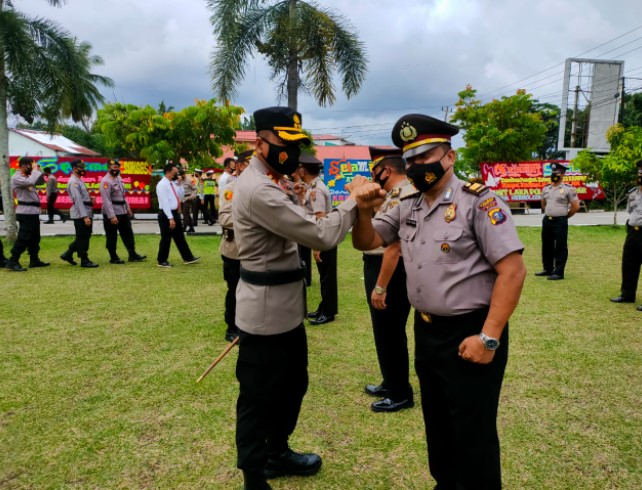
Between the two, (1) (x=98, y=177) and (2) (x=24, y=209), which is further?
(1) (x=98, y=177)

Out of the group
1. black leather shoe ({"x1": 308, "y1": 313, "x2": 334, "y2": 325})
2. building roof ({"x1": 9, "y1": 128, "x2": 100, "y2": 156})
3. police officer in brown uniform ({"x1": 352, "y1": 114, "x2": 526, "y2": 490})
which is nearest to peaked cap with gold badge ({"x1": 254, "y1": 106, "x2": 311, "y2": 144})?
police officer in brown uniform ({"x1": 352, "y1": 114, "x2": 526, "y2": 490})

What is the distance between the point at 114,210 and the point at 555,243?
8152 millimetres

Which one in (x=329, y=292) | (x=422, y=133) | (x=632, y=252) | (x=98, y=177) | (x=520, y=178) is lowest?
(x=329, y=292)

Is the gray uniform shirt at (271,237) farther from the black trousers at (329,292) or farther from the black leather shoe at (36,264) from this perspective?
the black leather shoe at (36,264)

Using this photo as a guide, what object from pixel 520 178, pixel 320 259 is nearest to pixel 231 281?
pixel 320 259

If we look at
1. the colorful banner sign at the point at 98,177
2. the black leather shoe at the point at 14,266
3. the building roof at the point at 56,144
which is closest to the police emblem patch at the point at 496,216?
the black leather shoe at the point at 14,266

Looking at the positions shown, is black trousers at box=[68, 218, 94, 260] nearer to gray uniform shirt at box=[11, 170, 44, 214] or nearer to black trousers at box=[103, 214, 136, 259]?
black trousers at box=[103, 214, 136, 259]

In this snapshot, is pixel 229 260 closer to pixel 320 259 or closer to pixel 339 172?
pixel 320 259

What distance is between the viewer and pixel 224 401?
11.7 feet

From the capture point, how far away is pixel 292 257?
2482mm

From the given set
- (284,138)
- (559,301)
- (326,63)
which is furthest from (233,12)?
(284,138)

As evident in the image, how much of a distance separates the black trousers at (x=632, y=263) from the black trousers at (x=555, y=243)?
141 centimetres

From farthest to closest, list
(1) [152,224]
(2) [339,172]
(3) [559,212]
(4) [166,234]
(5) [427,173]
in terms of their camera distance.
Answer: (1) [152,224] < (2) [339,172] < (4) [166,234] < (3) [559,212] < (5) [427,173]

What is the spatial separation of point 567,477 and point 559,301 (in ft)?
14.1
